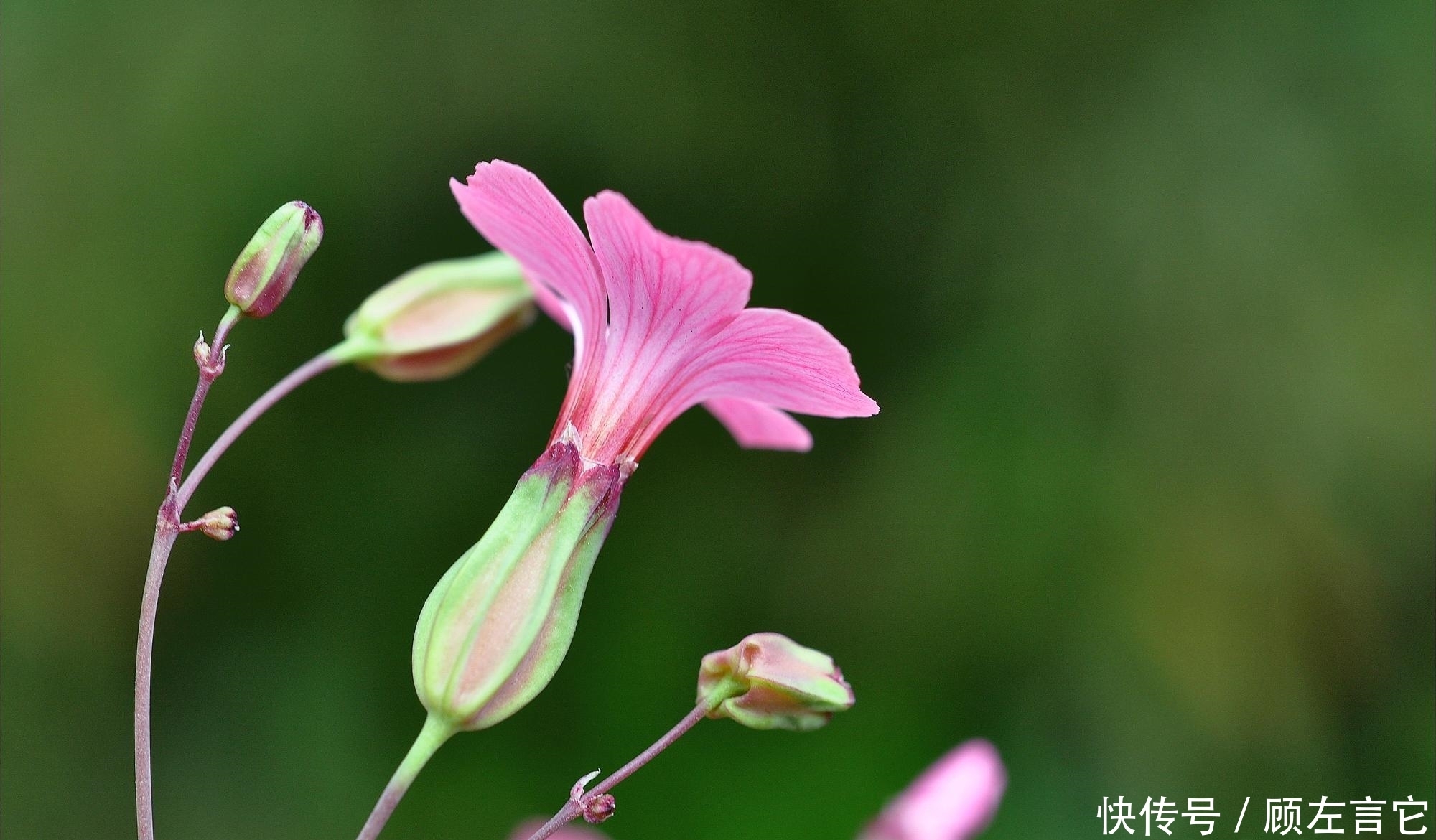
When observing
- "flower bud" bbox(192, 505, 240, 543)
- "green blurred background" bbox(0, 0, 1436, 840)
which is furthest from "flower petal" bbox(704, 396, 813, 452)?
"green blurred background" bbox(0, 0, 1436, 840)

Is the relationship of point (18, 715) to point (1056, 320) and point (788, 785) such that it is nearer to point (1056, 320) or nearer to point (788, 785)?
point (788, 785)

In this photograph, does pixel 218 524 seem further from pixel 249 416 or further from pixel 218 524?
pixel 249 416

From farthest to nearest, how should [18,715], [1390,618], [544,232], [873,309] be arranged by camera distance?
[873,309]
[1390,618]
[18,715]
[544,232]

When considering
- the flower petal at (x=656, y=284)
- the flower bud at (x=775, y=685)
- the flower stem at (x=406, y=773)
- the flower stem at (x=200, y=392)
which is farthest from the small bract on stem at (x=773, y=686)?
the flower stem at (x=200, y=392)

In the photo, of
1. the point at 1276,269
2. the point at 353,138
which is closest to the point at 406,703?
the point at 353,138

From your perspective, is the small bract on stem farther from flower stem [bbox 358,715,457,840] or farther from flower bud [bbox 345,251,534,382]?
flower bud [bbox 345,251,534,382]

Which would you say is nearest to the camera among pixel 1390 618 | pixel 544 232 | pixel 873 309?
pixel 544 232

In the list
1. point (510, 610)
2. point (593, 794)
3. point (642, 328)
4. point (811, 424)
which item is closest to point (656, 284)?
point (642, 328)
